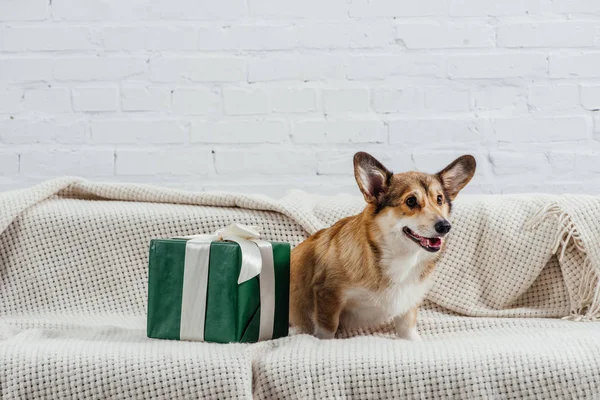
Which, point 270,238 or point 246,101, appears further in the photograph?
point 246,101

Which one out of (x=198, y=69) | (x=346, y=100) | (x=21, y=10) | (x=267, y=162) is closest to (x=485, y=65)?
(x=346, y=100)

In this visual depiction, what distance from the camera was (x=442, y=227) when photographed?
1188mm

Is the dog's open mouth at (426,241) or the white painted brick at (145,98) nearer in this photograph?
the dog's open mouth at (426,241)

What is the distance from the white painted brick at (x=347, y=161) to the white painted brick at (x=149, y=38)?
0.52 metres

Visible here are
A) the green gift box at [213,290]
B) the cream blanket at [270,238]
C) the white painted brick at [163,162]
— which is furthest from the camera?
the white painted brick at [163,162]

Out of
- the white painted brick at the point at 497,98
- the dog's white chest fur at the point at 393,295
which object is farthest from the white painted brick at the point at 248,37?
the dog's white chest fur at the point at 393,295

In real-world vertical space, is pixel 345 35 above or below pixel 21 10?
below

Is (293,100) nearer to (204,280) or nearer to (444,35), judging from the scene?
(444,35)

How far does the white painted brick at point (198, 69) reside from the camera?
2033 millimetres

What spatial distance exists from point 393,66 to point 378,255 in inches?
35.6

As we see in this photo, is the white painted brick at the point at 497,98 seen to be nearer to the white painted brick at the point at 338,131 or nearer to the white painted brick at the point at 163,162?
the white painted brick at the point at 338,131

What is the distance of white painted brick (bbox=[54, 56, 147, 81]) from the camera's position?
204 cm

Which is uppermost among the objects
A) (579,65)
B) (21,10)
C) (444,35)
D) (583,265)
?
(21,10)

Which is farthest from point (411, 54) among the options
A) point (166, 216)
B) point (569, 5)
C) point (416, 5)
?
point (166, 216)
